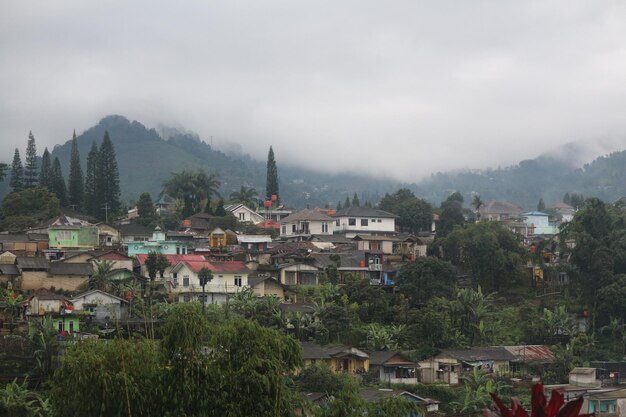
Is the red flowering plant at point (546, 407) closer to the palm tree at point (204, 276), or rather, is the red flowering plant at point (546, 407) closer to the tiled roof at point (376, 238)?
the palm tree at point (204, 276)

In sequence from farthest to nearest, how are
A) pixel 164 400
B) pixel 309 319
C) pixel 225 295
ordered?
1. pixel 225 295
2. pixel 309 319
3. pixel 164 400

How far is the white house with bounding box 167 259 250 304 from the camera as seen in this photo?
139 feet

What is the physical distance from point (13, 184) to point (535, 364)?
134 feet

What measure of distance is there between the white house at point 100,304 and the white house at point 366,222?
22.1 m

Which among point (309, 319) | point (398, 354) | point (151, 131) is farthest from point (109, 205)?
point (151, 131)

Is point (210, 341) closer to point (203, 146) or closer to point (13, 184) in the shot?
point (13, 184)

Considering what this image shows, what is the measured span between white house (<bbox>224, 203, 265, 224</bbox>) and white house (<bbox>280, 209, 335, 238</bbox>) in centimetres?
638

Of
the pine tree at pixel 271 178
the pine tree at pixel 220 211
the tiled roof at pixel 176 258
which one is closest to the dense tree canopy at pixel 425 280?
the tiled roof at pixel 176 258

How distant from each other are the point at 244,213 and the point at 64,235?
20.3 meters

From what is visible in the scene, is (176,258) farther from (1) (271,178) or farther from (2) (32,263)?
(1) (271,178)

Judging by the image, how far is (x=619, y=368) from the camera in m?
36.4

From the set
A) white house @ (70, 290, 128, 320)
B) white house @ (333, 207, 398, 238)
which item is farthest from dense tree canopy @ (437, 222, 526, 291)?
white house @ (70, 290, 128, 320)

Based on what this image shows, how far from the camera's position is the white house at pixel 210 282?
4238 centimetres

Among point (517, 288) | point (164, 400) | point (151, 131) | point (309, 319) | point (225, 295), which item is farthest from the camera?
point (151, 131)
